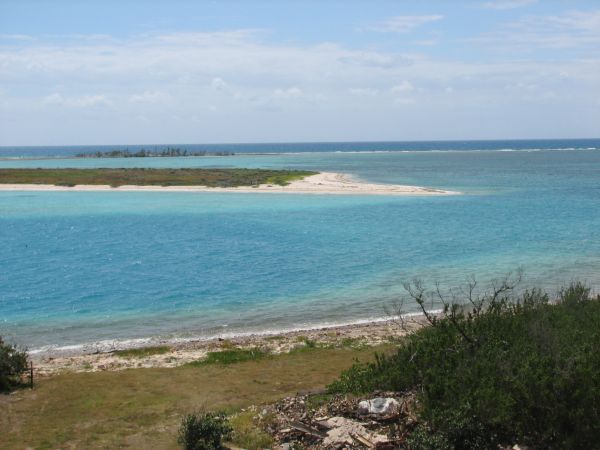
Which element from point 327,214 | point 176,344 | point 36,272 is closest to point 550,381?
point 176,344

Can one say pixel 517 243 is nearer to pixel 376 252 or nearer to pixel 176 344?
pixel 376 252

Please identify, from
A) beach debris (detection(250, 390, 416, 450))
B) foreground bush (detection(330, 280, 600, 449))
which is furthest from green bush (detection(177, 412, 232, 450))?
foreground bush (detection(330, 280, 600, 449))

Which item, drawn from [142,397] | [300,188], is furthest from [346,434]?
[300,188]

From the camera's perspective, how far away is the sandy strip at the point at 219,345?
65.9ft

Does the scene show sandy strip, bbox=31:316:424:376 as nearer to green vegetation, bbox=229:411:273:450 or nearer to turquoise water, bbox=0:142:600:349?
turquoise water, bbox=0:142:600:349

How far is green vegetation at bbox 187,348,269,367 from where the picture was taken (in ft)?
66.1

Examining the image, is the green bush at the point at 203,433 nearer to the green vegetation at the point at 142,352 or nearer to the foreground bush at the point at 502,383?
the foreground bush at the point at 502,383

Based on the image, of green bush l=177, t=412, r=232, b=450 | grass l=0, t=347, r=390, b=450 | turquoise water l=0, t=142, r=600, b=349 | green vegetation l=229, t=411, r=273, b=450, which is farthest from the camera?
turquoise water l=0, t=142, r=600, b=349

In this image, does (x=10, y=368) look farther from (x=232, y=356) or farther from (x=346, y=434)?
(x=346, y=434)

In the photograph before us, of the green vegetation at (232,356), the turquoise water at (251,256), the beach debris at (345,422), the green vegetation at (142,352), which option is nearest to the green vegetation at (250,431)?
the beach debris at (345,422)

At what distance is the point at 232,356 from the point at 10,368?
6737 millimetres

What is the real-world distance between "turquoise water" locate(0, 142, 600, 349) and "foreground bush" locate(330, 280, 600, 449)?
1070 centimetres

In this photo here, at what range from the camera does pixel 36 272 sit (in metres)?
35.5

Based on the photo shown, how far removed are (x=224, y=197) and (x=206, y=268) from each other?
4072cm
